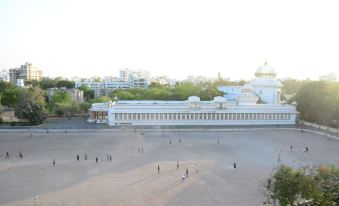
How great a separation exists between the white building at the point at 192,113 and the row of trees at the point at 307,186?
114 ft

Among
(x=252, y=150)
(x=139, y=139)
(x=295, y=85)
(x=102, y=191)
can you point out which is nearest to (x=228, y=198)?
(x=102, y=191)

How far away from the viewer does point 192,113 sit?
5109 centimetres

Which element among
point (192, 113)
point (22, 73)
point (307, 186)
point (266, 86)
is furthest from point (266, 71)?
point (22, 73)

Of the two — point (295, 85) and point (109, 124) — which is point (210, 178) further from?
point (295, 85)

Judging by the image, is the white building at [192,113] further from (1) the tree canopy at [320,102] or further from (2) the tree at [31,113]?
(2) the tree at [31,113]

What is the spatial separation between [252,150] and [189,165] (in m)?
8.92

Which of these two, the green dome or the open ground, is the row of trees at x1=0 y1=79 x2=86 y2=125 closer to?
the open ground

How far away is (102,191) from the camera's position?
68.2 ft

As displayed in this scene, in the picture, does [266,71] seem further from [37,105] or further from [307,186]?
[307,186]

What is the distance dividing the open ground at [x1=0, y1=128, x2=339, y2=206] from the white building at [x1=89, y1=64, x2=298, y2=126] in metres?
6.59

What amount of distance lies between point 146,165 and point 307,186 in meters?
14.2

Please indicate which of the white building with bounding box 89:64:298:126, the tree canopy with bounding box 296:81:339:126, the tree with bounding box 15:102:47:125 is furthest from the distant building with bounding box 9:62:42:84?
the tree canopy with bounding box 296:81:339:126

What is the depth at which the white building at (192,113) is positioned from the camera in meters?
49.6

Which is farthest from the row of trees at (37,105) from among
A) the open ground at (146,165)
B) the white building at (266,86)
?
the white building at (266,86)
